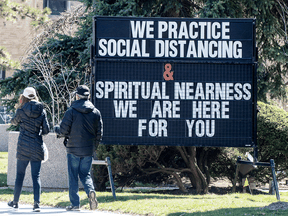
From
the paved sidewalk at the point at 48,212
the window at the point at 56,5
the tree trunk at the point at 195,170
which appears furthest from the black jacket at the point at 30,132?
the window at the point at 56,5

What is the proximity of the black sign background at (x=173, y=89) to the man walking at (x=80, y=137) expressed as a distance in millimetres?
1537

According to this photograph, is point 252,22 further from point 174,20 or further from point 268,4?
point 268,4

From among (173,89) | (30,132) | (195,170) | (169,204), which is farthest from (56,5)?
(169,204)

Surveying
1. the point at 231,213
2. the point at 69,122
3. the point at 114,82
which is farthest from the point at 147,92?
the point at 231,213

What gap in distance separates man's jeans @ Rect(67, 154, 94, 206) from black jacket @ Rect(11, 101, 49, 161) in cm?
48

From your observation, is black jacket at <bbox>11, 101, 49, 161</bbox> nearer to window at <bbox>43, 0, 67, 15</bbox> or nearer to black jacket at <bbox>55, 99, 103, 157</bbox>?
black jacket at <bbox>55, 99, 103, 157</bbox>

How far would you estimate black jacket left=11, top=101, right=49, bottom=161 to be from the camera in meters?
7.04

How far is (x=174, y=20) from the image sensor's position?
882cm

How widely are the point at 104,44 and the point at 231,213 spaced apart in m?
3.85

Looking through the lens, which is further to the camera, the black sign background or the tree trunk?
the tree trunk

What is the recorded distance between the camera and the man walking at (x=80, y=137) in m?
6.99

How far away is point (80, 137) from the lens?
23.0 feet

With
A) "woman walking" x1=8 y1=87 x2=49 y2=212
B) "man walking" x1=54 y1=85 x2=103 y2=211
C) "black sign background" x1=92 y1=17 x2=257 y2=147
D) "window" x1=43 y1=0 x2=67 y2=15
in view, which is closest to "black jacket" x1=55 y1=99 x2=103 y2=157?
"man walking" x1=54 y1=85 x2=103 y2=211

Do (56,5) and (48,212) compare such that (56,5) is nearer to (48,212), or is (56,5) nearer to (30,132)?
(30,132)
